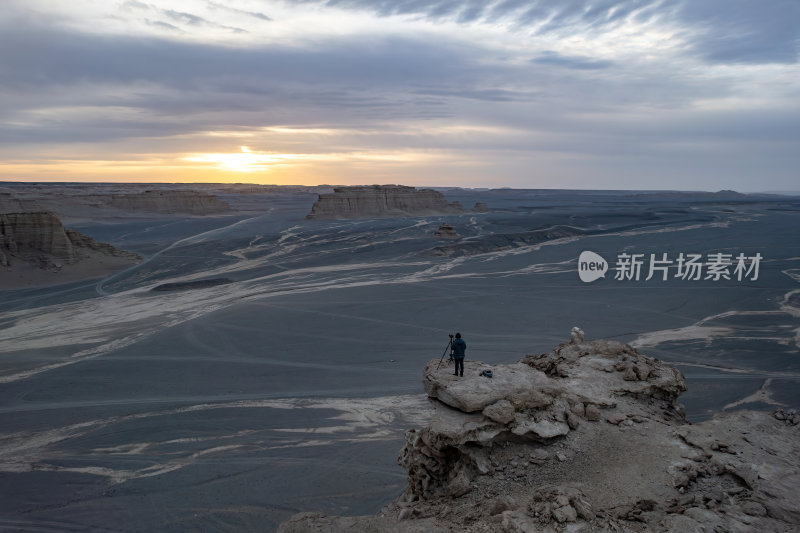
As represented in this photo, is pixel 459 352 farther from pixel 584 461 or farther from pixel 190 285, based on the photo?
pixel 190 285

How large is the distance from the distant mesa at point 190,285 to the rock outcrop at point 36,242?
11.0 meters

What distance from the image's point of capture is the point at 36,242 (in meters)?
41.3

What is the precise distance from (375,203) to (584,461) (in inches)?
3302

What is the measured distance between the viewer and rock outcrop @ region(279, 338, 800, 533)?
5852 mm

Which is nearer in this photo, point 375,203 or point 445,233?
point 445,233

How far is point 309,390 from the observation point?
16531mm

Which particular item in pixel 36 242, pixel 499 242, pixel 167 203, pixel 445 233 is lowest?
pixel 36 242

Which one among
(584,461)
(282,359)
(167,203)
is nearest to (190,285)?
(282,359)

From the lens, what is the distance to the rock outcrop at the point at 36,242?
39875 millimetres

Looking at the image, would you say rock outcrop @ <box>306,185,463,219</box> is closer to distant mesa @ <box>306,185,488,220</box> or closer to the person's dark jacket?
distant mesa @ <box>306,185,488,220</box>

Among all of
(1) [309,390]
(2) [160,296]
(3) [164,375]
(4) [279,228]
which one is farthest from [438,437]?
(4) [279,228]

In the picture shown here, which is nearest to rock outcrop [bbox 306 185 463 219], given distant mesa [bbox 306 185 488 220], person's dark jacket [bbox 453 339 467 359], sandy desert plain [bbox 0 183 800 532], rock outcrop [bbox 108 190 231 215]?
distant mesa [bbox 306 185 488 220]

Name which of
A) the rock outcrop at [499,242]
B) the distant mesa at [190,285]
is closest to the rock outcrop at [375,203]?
the rock outcrop at [499,242]

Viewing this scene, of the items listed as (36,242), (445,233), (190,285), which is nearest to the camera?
(190,285)
